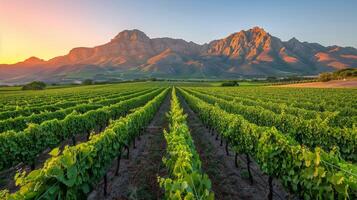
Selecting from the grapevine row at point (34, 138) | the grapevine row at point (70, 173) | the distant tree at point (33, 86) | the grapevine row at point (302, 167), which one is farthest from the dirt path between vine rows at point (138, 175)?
the distant tree at point (33, 86)

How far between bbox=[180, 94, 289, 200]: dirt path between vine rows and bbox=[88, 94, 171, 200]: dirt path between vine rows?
2.05 m

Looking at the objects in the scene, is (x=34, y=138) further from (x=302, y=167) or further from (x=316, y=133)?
(x=316, y=133)

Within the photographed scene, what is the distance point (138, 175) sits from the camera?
10.7 metres

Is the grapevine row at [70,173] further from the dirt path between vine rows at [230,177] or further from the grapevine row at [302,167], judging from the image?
the grapevine row at [302,167]

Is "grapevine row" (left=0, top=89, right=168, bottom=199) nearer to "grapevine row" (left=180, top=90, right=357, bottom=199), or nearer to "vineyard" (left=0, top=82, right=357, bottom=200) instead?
"vineyard" (left=0, top=82, right=357, bottom=200)

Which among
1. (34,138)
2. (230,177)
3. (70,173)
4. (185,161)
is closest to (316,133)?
(230,177)

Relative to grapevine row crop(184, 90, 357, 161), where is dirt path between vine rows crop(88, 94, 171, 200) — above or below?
below

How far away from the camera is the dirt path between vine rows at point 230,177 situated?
8992 millimetres

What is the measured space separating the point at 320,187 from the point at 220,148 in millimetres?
9547

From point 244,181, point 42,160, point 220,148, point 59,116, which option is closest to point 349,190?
Answer: point 244,181

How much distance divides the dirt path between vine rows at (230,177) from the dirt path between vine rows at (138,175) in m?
2.05

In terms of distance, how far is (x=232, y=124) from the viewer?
12000mm

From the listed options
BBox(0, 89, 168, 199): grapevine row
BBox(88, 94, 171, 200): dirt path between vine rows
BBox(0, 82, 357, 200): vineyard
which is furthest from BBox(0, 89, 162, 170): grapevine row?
BBox(0, 89, 168, 199): grapevine row

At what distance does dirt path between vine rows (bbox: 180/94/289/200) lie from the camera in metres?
8.99
